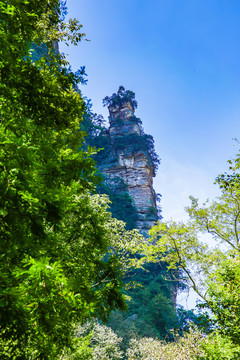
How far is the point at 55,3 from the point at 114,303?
787 cm

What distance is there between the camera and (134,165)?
55.0 metres

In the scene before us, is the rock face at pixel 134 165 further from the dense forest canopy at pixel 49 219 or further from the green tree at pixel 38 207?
the green tree at pixel 38 207

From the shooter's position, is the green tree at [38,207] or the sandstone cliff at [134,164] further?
the sandstone cliff at [134,164]

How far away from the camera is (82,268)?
6363 mm

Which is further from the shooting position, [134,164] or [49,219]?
[134,164]

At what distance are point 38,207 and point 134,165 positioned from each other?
5221 centimetres

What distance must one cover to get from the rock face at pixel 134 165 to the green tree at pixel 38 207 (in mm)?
44267

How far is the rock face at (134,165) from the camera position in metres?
51.5

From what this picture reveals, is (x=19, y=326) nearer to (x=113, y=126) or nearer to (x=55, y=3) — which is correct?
(x=55, y=3)

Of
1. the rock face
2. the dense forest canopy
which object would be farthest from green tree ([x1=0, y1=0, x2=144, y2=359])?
the rock face

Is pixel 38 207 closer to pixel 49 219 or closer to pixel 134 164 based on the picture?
pixel 49 219

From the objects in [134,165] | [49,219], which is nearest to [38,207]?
[49,219]

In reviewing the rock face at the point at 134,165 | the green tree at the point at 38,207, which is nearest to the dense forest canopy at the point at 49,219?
the green tree at the point at 38,207

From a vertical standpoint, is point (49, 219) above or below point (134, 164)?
below
